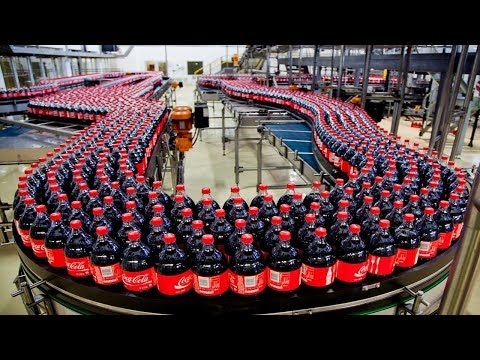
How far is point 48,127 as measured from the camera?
448 centimetres

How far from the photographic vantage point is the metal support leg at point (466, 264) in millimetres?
653

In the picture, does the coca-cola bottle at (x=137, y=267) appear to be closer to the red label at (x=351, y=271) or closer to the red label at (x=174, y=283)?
the red label at (x=174, y=283)

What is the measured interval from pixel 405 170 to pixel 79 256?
80.2 inches

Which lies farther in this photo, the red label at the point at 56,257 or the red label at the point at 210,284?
the red label at the point at 56,257

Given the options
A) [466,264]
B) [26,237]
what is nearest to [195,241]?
[26,237]

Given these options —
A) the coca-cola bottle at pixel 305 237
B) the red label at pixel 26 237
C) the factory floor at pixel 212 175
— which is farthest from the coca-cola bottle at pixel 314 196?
the factory floor at pixel 212 175

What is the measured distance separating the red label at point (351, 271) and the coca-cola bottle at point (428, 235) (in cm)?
35

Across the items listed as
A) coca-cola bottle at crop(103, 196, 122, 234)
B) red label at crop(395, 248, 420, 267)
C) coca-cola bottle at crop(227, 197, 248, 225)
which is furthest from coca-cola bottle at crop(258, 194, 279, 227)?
coca-cola bottle at crop(103, 196, 122, 234)

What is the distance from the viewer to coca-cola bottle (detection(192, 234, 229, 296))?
4.18 ft

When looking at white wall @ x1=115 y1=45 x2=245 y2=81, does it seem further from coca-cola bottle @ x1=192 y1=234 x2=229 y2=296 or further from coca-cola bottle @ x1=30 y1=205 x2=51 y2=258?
coca-cola bottle @ x1=192 y1=234 x2=229 y2=296

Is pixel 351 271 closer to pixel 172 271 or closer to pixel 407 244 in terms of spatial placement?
pixel 407 244
